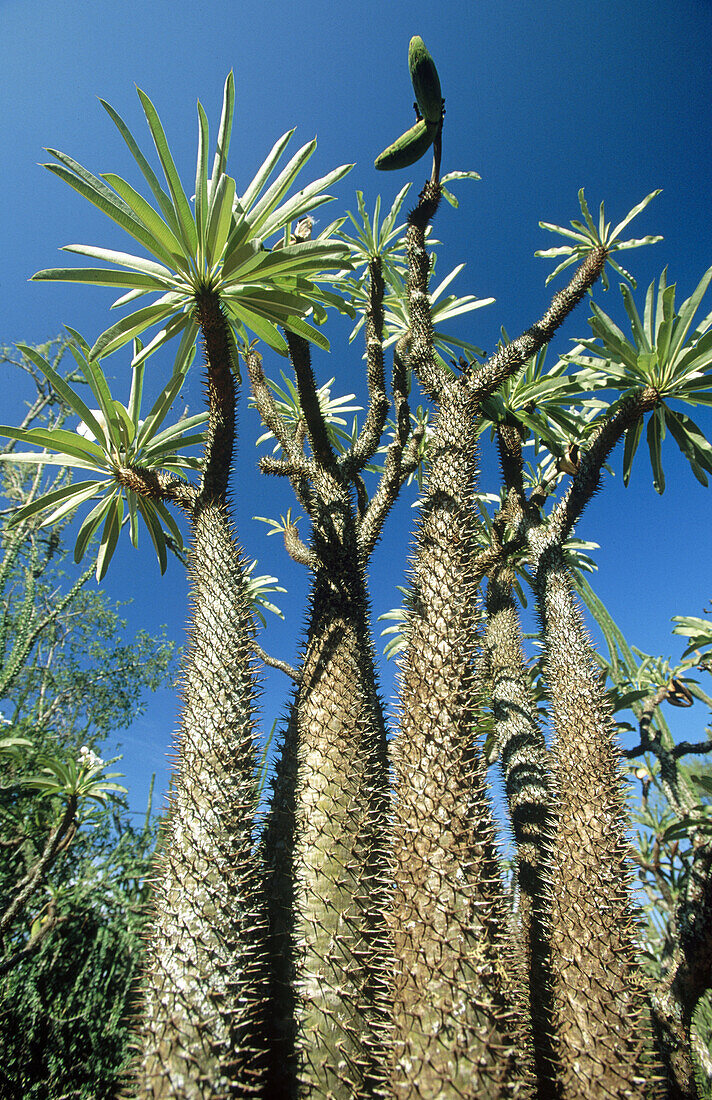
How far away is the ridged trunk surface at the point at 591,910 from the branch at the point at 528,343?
1963 millimetres

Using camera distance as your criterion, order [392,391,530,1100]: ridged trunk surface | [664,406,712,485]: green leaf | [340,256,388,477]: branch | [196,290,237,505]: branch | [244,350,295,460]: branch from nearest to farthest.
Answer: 1. [392,391,530,1100]: ridged trunk surface
2. [196,290,237,505]: branch
3. [664,406,712,485]: green leaf
4. [340,256,388,477]: branch
5. [244,350,295,460]: branch

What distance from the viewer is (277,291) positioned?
2.92m

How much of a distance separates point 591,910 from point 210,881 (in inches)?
71.5

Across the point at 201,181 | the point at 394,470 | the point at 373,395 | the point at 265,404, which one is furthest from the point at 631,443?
the point at 201,181

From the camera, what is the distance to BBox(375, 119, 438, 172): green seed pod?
9.39ft

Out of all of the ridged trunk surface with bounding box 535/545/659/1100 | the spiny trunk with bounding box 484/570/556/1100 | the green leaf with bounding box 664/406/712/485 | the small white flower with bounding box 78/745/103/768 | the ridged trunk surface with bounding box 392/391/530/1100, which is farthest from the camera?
the small white flower with bounding box 78/745/103/768

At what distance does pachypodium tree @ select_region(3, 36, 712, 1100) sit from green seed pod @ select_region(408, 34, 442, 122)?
21mm

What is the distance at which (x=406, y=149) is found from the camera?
2871 millimetres

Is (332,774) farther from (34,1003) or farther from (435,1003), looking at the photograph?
(34,1003)

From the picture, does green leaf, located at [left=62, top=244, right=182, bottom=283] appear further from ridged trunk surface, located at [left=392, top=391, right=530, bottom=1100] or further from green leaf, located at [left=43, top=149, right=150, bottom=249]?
ridged trunk surface, located at [left=392, top=391, right=530, bottom=1100]

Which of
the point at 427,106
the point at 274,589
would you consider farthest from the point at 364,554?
the point at 274,589

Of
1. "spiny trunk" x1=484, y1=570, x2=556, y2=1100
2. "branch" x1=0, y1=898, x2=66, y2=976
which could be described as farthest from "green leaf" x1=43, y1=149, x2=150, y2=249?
"branch" x1=0, y1=898, x2=66, y2=976

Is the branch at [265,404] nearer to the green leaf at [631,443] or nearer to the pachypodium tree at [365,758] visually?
the pachypodium tree at [365,758]

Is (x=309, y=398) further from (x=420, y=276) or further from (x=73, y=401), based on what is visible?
(x=73, y=401)
